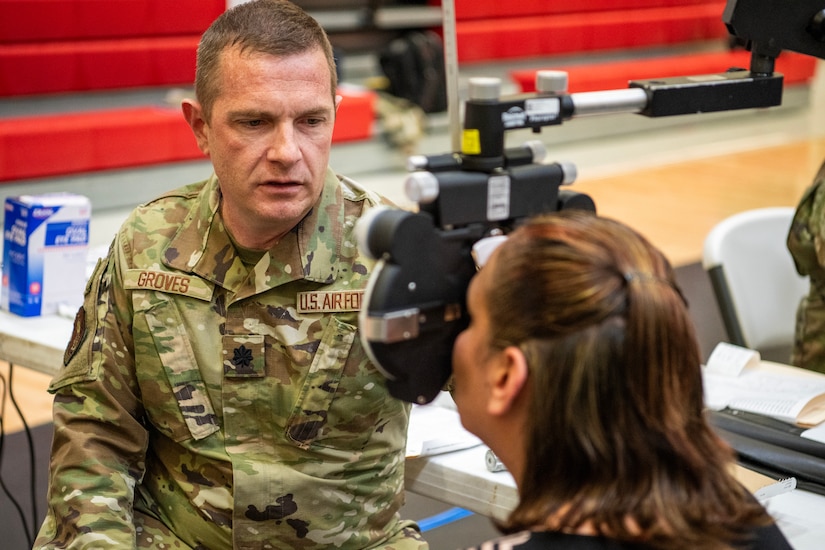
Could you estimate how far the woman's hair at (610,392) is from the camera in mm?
1005

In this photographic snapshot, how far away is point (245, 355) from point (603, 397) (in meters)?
0.80

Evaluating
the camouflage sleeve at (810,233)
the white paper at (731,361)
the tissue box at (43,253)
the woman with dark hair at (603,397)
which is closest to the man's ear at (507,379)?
the woman with dark hair at (603,397)

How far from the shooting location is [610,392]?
3.32 feet

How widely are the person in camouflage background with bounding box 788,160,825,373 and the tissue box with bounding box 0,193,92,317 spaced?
5.66 feet

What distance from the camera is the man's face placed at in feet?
5.29

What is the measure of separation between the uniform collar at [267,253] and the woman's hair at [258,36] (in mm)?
174

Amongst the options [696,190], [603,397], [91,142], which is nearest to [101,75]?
[91,142]

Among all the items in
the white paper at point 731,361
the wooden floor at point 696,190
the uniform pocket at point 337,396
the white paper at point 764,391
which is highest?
the uniform pocket at point 337,396

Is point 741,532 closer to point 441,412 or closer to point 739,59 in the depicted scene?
point 441,412

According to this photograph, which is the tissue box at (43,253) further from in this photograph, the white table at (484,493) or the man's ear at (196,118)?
the man's ear at (196,118)

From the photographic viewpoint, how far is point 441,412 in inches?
80.7

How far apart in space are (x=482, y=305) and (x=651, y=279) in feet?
0.59

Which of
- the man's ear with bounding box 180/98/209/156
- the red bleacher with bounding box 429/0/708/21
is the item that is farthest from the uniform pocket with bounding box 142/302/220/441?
the red bleacher with bounding box 429/0/708/21

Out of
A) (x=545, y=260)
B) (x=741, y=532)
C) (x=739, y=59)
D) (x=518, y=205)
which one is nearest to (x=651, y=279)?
(x=545, y=260)
